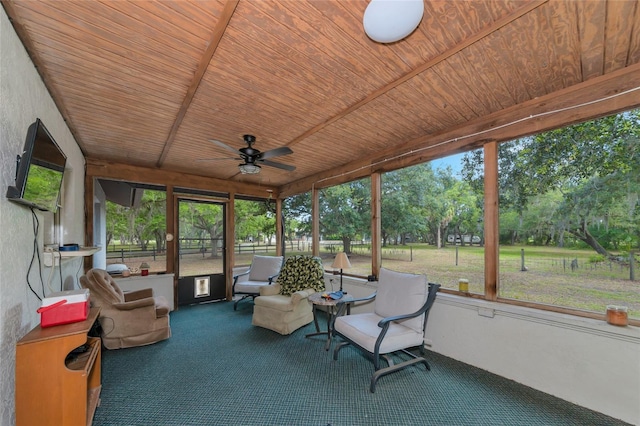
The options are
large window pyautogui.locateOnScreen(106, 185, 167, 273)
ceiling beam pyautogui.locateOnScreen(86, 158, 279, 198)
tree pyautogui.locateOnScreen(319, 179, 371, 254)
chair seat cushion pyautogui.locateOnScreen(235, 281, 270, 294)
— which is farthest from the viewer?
large window pyautogui.locateOnScreen(106, 185, 167, 273)

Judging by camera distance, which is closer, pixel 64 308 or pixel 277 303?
pixel 64 308

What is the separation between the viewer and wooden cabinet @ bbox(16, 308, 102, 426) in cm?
146

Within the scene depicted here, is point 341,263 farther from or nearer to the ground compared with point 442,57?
nearer to the ground

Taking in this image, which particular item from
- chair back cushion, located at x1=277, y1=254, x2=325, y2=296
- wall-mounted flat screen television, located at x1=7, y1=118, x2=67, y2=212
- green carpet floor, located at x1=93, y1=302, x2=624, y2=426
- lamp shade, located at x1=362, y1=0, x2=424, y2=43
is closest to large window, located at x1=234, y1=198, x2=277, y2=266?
chair back cushion, located at x1=277, y1=254, x2=325, y2=296

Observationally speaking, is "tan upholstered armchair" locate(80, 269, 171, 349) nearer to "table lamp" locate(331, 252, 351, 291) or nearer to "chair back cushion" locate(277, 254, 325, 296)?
"chair back cushion" locate(277, 254, 325, 296)

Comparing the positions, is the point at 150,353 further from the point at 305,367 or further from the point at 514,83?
the point at 514,83

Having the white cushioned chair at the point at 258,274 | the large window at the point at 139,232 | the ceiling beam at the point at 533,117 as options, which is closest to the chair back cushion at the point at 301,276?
the white cushioned chair at the point at 258,274

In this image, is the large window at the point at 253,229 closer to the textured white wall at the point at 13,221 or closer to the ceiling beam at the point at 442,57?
the ceiling beam at the point at 442,57

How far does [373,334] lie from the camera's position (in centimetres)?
246

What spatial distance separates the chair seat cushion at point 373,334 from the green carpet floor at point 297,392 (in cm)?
32

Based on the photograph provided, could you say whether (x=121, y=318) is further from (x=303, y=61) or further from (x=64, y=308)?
(x=303, y=61)

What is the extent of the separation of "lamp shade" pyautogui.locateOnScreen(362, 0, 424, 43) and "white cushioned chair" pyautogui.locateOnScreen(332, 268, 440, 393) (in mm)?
2242

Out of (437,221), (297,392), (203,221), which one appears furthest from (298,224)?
(297,392)

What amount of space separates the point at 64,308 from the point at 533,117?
4.13 m
